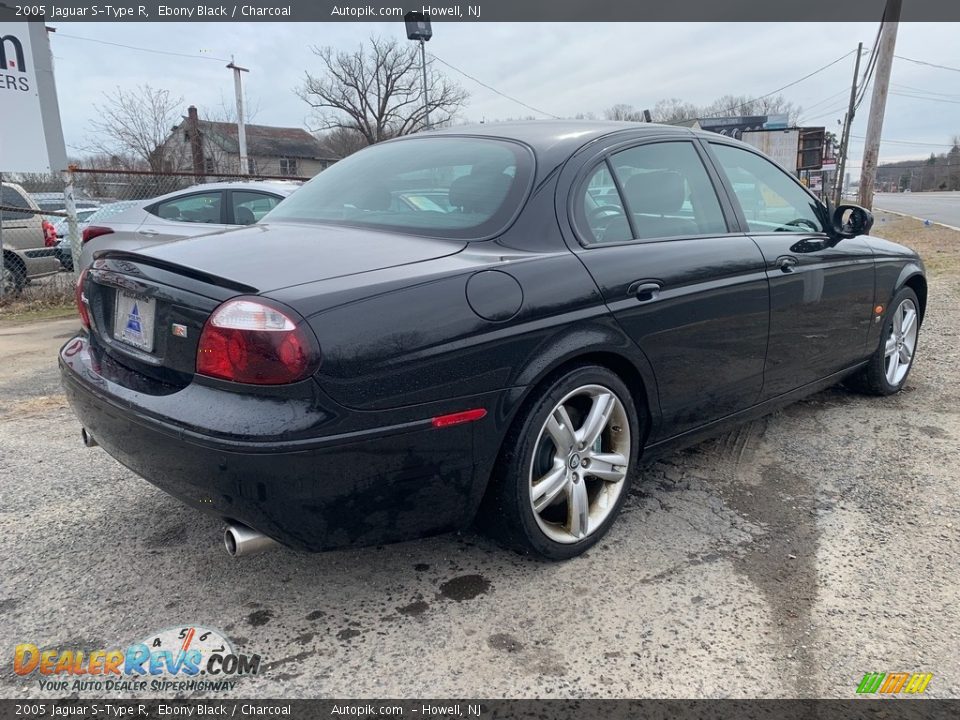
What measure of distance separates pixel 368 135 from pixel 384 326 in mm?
44193

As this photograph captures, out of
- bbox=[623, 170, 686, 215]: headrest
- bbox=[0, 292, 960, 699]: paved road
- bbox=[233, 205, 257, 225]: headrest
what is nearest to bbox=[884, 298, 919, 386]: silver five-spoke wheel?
bbox=[0, 292, 960, 699]: paved road

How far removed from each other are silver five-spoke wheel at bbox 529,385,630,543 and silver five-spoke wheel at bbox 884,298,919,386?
8.46 ft

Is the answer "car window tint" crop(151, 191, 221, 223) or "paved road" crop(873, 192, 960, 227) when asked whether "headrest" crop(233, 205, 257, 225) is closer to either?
"car window tint" crop(151, 191, 221, 223)

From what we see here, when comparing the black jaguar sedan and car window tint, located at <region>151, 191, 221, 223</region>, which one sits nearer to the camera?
the black jaguar sedan

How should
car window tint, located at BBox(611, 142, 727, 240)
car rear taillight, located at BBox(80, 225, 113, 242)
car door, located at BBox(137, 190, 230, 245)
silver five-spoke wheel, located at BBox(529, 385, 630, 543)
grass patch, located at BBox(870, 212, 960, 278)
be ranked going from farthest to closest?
1. grass patch, located at BBox(870, 212, 960, 278)
2. car rear taillight, located at BBox(80, 225, 113, 242)
3. car door, located at BBox(137, 190, 230, 245)
4. car window tint, located at BBox(611, 142, 727, 240)
5. silver five-spoke wheel, located at BBox(529, 385, 630, 543)

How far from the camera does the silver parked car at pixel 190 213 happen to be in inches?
279

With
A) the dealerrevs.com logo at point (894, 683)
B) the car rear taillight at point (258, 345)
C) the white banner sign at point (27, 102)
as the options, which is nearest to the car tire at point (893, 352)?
the dealerrevs.com logo at point (894, 683)

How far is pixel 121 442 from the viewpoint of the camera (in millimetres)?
2361

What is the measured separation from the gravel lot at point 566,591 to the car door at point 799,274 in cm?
55

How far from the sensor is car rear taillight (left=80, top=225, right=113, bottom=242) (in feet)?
24.4

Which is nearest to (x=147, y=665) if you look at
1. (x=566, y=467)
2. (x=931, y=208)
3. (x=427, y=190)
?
(x=566, y=467)

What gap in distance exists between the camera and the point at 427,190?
284 centimetres

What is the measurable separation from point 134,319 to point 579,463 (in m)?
1.62

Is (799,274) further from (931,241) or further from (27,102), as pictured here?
(931,241)
